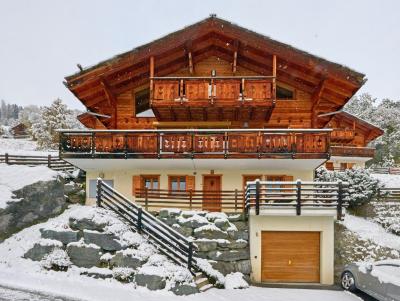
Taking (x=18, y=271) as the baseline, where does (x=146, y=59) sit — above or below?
above

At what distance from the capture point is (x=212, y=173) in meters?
18.7

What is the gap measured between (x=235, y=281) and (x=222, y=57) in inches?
501

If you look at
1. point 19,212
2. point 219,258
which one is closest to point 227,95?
point 219,258

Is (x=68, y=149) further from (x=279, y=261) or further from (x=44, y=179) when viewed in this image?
(x=279, y=261)

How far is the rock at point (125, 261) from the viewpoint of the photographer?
13.2 metres

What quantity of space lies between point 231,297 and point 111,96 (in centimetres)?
1258

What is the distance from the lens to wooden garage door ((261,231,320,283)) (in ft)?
50.6

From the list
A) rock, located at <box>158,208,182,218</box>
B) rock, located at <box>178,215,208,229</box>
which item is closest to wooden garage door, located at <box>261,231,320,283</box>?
rock, located at <box>178,215,208,229</box>

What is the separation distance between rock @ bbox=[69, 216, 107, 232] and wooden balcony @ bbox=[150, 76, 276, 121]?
6.82 metres

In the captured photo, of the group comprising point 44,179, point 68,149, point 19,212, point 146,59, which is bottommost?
point 19,212

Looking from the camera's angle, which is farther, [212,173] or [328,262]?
[212,173]

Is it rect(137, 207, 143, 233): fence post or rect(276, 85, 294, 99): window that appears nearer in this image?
rect(137, 207, 143, 233): fence post

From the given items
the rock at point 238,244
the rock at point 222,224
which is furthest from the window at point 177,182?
the rock at point 238,244

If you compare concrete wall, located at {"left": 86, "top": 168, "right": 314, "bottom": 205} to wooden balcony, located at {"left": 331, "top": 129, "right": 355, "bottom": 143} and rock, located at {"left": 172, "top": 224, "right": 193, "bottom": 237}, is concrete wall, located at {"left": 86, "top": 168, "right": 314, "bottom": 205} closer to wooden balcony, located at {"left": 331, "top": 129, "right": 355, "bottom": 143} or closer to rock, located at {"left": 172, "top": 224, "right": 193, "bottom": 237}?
rock, located at {"left": 172, "top": 224, "right": 193, "bottom": 237}
